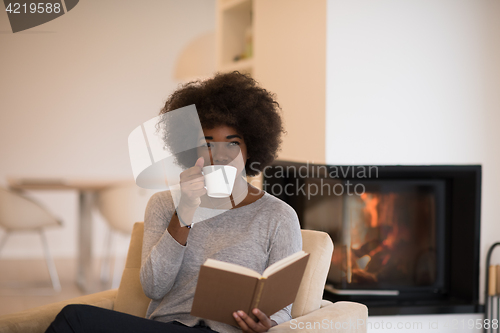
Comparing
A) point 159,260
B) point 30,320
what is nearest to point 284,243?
point 159,260

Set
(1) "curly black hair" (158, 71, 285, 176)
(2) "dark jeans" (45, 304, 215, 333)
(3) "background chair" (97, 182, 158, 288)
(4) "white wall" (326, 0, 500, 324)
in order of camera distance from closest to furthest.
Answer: (2) "dark jeans" (45, 304, 215, 333)
(1) "curly black hair" (158, 71, 285, 176)
(4) "white wall" (326, 0, 500, 324)
(3) "background chair" (97, 182, 158, 288)

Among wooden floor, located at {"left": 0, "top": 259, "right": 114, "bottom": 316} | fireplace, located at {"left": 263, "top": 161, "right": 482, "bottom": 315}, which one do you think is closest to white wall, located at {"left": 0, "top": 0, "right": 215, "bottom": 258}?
wooden floor, located at {"left": 0, "top": 259, "right": 114, "bottom": 316}

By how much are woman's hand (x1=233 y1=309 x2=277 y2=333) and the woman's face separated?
15.9 inches

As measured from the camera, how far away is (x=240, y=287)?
3.29 ft

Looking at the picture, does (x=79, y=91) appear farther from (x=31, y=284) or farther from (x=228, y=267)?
(x=228, y=267)

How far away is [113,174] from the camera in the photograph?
4523 millimetres

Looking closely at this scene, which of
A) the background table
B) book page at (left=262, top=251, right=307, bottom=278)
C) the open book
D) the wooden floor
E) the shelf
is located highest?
the shelf

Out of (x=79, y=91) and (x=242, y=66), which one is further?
(x=79, y=91)

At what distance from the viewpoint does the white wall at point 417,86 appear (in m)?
2.06

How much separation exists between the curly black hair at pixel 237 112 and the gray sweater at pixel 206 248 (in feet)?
0.69

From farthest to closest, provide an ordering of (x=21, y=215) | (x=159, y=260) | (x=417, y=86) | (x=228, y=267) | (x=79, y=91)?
(x=79, y=91) → (x=21, y=215) → (x=417, y=86) → (x=159, y=260) → (x=228, y=267)

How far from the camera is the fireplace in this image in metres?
2.14

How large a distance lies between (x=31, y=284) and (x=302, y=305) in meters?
2.84

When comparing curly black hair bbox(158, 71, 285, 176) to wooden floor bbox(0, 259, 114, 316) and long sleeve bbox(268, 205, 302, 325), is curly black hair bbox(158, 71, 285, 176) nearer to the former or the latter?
long sleeve bbox(268, 205, 302, 325)
